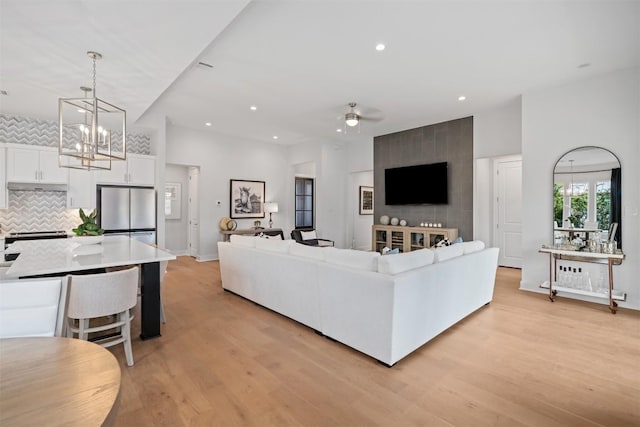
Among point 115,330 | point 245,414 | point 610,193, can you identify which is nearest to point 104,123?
point 115,330

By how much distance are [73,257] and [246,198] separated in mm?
5195

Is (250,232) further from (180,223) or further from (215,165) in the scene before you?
(180,223)

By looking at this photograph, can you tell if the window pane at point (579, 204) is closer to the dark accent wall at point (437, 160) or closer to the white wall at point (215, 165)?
the dark accent wall at point (437, 160)

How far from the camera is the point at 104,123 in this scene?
5.30m

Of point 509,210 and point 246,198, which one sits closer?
point 509,210

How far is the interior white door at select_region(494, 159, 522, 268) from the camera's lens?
6129 mm

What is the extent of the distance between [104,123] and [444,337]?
6153 millimetres

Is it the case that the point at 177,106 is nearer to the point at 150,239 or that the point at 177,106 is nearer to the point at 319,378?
the point at 150,239

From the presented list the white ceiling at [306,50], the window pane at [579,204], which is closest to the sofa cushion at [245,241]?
the white ceiling at [306,50]

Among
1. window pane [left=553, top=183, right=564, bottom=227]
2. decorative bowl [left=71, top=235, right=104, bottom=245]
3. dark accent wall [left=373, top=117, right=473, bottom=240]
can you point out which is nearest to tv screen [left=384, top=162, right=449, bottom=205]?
dark accent wall [left=373, top=117, right=473, bottom=240]

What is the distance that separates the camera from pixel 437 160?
249 inches

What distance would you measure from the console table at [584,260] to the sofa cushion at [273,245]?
3510mm

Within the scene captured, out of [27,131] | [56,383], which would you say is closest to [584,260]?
[56,383]

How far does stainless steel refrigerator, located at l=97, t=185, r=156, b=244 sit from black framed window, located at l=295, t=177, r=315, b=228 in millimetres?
4161
